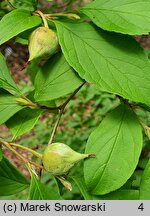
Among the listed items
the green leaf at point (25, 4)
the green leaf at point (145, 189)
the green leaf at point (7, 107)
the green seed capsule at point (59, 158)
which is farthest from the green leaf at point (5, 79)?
the green leaf at point (145, 189)

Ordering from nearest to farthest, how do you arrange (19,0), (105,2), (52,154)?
(52,154), (105,2), (19,0)

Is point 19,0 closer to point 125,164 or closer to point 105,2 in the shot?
point 105,2

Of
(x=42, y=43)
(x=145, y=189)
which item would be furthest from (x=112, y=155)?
(x=42, y=43)

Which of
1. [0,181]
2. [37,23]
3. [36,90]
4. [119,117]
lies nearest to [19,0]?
[37,23]

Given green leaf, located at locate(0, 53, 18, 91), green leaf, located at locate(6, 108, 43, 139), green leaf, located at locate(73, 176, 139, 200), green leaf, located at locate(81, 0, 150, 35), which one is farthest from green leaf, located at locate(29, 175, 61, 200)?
green leaf, located at locate(81, 0, 150, 35)

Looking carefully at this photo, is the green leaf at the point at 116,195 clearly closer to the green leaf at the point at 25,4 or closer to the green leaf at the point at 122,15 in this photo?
the green leaf at the point at 122,15

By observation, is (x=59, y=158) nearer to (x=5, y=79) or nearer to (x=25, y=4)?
(x=5, y=79)

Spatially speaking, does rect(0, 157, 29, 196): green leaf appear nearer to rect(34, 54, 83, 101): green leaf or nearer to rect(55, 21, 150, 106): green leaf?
rect(34, 54, 83, 101): green leaf
